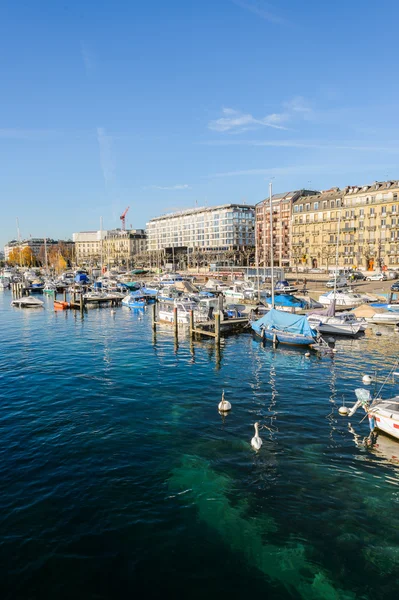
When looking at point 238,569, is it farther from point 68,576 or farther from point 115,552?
point 68,576

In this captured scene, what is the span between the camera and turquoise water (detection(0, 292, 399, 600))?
44.6ft

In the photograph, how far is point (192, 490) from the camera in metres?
18.2

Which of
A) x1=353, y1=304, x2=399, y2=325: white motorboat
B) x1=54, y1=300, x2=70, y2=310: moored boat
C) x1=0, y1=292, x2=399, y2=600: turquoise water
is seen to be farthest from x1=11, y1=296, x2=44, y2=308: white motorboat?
x1=353, y1=304, x2=399, y2=325: white motorboat

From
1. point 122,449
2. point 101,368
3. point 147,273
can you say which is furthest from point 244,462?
point 147,273

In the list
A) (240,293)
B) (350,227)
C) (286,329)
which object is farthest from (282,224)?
(286,329)

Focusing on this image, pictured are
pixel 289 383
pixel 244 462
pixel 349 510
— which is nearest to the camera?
pixel 349 510

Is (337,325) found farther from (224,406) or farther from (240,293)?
(240,293)

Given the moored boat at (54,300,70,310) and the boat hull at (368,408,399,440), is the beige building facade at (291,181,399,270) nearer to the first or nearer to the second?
the moored boat at (54,300,70,310)

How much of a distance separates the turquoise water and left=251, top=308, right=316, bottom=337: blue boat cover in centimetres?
916

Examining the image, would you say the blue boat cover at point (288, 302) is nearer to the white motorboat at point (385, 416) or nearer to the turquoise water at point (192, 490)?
the turquoise water at point (192, 490)

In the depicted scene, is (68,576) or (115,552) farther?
(115,552)

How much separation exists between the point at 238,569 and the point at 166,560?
251cm

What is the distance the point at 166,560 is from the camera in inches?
563

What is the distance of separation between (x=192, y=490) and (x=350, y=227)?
12676cm
